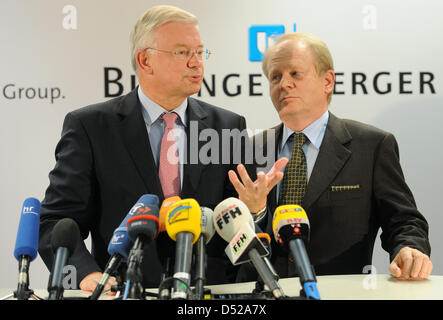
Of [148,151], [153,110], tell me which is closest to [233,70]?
[153,110]

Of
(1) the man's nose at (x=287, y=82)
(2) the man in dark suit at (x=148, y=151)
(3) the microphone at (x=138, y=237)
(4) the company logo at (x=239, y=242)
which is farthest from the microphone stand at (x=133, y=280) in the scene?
(1) the man's nose at (x=287, y=82)

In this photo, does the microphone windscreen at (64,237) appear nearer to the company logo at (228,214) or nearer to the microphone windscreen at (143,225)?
the microphone windscreen at (143,225)

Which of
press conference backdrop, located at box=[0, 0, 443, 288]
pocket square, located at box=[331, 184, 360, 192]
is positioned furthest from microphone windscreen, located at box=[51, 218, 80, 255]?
press conference backdrop, located at box=[0, 0, 443, 288]

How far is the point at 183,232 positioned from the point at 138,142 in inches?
35.8

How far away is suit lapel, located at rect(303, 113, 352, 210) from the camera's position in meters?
2.29

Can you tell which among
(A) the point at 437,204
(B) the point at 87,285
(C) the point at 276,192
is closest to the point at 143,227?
(B) the point at 87,285

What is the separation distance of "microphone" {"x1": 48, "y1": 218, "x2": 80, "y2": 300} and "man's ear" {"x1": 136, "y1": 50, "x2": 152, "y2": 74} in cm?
112

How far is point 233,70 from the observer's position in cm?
319

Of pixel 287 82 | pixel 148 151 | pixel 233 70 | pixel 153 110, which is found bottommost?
pixel 148 151

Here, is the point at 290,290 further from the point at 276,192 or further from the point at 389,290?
the point at 276,192

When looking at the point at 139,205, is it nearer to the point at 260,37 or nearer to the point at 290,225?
the point at 290,225

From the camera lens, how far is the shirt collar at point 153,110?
2.17 meters

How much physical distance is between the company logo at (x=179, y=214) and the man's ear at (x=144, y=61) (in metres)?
1.17
